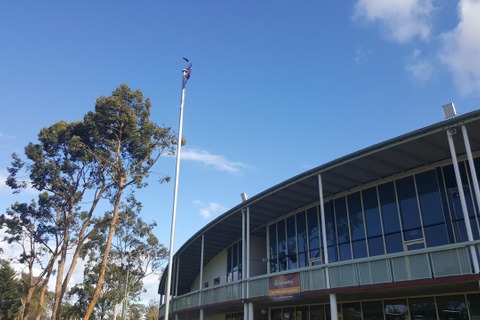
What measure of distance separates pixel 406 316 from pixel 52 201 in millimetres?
28849

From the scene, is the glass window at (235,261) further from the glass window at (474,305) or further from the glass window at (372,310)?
A: the glass window at (474,305)

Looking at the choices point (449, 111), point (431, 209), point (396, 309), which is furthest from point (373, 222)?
point (449, 111)

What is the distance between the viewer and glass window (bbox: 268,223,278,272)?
2392 cm

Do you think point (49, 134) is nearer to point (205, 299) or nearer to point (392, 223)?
point (205, 299)

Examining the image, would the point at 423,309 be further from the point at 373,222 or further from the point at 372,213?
the point at 372,213

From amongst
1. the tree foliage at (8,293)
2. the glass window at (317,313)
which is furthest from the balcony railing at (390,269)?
the tree foliage at (8,293)

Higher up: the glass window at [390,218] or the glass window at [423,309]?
the glass window at [390,218]

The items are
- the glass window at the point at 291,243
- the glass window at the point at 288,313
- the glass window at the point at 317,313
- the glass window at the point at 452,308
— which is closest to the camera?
the glass window at the point at 452,308

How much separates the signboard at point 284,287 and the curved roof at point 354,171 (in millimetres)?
4166

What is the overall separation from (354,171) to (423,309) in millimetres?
5922

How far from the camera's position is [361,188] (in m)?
Answer: 19.1

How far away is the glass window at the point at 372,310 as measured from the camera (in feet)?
56.3

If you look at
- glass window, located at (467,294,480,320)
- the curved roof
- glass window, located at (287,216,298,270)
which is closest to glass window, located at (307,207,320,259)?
the curved roof

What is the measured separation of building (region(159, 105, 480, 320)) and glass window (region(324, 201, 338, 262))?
49 millimetres
